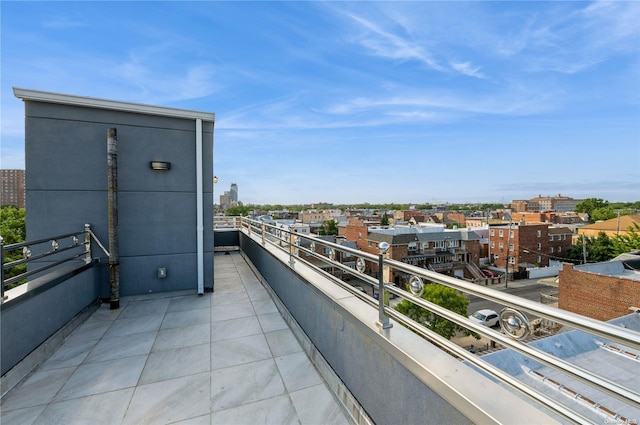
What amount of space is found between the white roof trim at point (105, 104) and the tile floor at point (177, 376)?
9.80 feet

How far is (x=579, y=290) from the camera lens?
13.0m

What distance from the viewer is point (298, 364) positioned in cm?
260

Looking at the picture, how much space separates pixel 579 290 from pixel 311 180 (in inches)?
1923

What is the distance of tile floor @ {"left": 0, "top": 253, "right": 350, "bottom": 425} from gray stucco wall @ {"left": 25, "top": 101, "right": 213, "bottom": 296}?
95 centimetres

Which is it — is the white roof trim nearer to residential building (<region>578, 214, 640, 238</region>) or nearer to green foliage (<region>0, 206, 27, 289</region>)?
green foliage (<region>0, 206, 27, 289</region>)

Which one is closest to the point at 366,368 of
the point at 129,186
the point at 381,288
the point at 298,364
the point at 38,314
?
the point at 381,288

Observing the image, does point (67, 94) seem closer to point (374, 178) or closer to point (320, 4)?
point (320, 4)

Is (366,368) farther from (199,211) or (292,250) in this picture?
(199,211)

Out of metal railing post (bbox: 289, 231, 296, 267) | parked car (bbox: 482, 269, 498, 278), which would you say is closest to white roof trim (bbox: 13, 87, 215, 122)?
metal railing post (bbox: 289, 231, 296, 267)

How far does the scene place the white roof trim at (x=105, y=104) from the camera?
3654mm

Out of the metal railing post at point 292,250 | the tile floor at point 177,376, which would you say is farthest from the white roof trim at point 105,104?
the tile floor at point 177,376

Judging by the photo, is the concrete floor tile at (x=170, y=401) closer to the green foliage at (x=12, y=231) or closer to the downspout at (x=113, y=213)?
the downspout at (x=113, y=213)

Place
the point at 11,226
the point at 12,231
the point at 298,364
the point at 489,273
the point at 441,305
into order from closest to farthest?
the point at 298,364 → the point at 441,305 → the point at 12,231 → the point at 11,226 → the point at 489,273

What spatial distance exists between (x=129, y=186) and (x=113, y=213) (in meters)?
0.49
